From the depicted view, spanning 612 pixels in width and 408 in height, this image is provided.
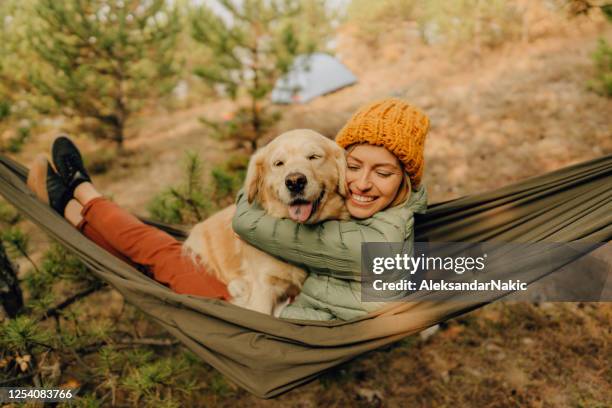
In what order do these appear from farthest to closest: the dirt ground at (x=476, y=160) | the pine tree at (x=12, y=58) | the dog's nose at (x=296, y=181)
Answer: the pine tree at (x=12, y=58), the dirt ground at (x=476, y=160), the dog's nose at (x=296, y=181)

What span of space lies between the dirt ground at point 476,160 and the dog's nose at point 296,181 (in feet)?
4.03

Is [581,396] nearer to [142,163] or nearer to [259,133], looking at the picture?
[259,133]

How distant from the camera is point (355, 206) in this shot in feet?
5.74

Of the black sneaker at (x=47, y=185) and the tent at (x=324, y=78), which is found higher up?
the tent at (x=324, y=78)

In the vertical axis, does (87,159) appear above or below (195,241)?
above

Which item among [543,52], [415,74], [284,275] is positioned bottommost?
[284,275]

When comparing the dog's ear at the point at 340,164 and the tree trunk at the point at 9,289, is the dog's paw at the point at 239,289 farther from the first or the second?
the tree trunk at the point at 9,289

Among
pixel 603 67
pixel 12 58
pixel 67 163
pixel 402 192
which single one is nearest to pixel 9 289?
pixel 67 163

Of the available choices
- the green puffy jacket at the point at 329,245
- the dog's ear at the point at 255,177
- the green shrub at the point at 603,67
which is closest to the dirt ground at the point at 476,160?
the green shrub at the point at 603,67

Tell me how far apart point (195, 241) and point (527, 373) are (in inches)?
81.7

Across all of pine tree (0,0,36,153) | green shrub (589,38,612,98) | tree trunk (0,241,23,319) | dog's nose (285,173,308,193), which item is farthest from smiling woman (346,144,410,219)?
pine tree (0,0,36,153)

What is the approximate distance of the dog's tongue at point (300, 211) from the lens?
1722mm

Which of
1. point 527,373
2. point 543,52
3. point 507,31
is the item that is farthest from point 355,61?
point 527,373

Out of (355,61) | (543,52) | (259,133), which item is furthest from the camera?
(355,61)
